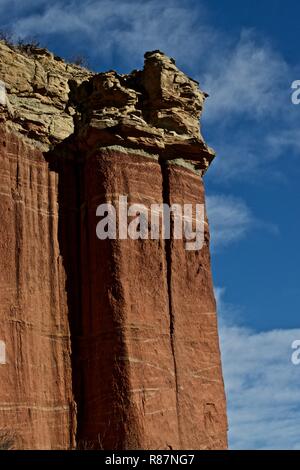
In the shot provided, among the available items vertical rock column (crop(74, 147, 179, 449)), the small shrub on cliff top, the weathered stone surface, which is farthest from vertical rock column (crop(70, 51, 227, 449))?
the small shrub on cliff top

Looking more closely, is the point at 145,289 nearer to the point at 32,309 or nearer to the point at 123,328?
the point at 123,328

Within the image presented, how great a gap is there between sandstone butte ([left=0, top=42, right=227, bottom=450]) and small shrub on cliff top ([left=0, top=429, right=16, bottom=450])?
69 mm

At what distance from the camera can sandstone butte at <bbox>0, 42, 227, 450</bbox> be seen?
19.9 m

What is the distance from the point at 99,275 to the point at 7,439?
167 inches

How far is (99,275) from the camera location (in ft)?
69.1

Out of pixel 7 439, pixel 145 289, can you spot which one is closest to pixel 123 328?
pixel 145 289

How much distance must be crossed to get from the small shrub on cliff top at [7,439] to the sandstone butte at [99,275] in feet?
0.23

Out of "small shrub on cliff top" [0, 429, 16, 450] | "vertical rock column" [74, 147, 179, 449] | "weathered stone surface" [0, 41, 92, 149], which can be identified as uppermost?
"weathered stone surface" [0, 41, 92, 149]

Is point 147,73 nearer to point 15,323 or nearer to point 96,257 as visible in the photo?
point 96,257

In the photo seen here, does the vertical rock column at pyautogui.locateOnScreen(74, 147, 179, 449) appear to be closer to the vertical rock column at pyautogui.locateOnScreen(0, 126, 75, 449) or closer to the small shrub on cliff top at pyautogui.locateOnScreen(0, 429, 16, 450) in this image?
the vertical rock column at pyautogui.locateOnScreen(0, 126, 75, 449)

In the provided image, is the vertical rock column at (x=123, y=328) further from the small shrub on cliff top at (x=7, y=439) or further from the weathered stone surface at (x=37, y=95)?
the small shrub on cliff top at (x=7, y=439)
